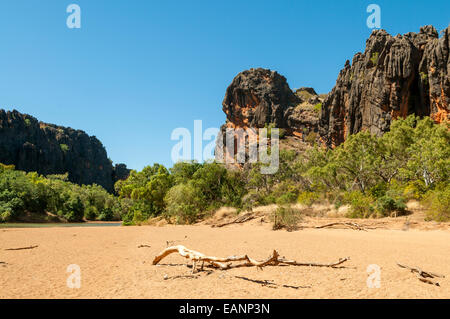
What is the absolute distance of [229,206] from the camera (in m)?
27.0

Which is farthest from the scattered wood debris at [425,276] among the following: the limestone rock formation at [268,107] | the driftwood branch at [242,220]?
the limestone rock formation at [268,107]

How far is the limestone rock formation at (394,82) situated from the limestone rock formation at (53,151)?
102510 mm

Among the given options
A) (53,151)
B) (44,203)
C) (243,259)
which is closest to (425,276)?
(243,259)

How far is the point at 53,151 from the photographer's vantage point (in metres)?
110

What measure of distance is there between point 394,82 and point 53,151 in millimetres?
116092

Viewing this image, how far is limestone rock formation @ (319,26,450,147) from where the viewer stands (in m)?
36.0

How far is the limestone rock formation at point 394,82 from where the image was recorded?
118 feet

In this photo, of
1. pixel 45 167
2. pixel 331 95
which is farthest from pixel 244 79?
pixel 45 167

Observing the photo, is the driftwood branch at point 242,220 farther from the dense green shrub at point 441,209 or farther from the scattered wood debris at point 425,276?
the scattered wood debris at point 425,276

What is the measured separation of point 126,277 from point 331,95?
62796 mm

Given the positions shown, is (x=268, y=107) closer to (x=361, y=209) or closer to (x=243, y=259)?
(x=361, y=209)

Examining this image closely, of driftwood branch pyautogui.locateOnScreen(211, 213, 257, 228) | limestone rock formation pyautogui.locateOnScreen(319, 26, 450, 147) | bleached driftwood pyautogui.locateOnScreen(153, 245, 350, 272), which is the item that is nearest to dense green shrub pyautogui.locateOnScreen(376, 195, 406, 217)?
driftwood branch pyautogui.locateOnScreen(211, 213, 257, 228)

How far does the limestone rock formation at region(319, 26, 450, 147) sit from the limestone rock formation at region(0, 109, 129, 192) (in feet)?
336

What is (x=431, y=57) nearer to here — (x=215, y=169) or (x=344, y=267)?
(x=215, y=169)
